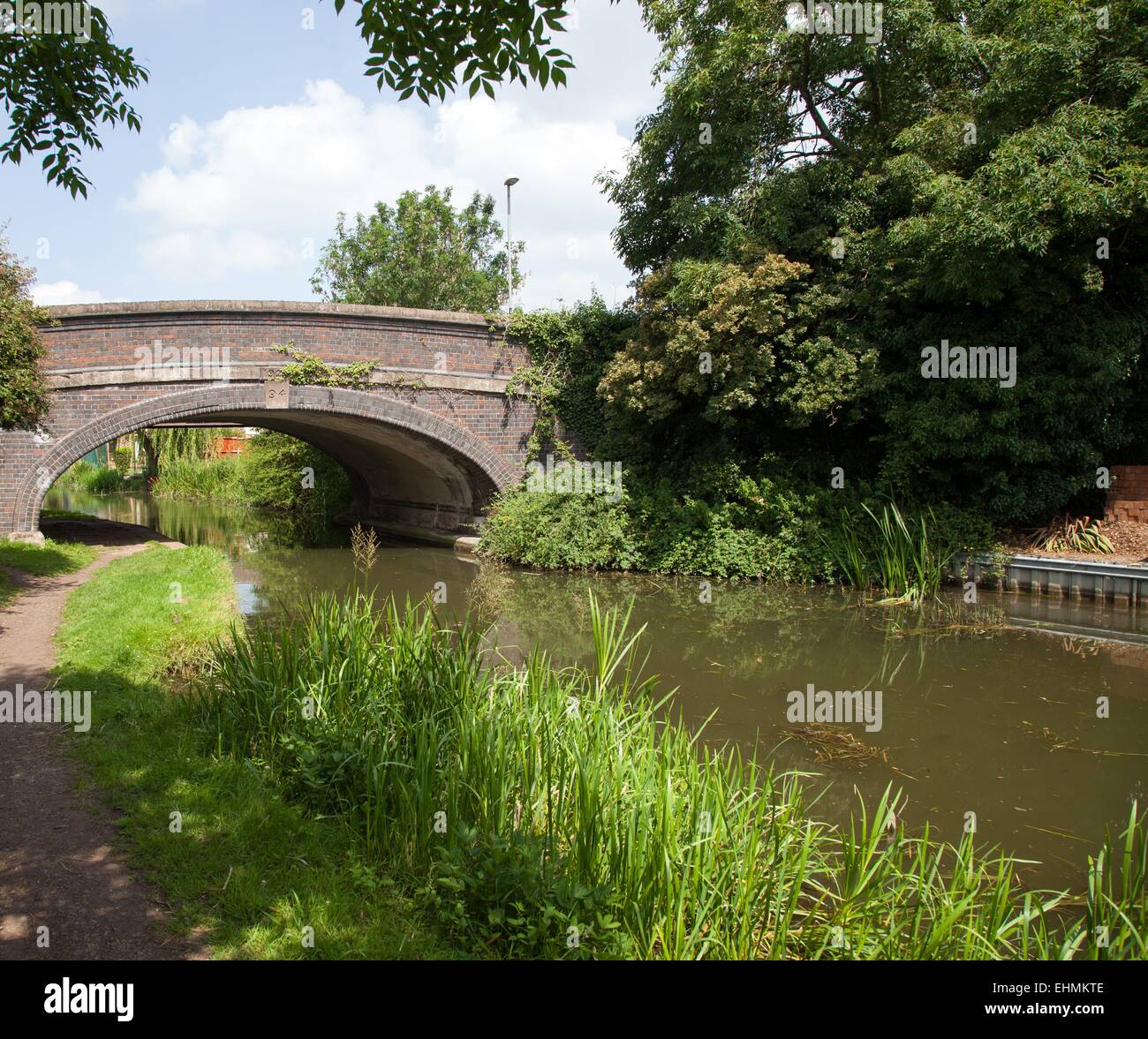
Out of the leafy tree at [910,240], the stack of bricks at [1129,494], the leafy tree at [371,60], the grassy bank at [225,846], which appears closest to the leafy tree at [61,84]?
the leafy tree at [371,60]

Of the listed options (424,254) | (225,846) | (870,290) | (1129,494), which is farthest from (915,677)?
(424,254)

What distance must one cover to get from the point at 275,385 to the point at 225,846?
37.8 feet

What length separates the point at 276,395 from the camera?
1355 cm

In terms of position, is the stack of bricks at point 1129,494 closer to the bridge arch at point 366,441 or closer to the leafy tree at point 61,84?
the bridge arch at point 366,441

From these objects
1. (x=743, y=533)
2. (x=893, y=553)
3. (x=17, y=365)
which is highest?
(x=17, y=365)

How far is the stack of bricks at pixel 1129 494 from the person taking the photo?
10836mm

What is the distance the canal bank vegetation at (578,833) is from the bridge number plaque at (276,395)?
9.55m

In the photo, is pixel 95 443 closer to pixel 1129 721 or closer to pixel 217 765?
pixel 217 765

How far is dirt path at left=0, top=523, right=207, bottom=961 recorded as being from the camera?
8.37 feet

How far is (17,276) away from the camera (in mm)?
9680

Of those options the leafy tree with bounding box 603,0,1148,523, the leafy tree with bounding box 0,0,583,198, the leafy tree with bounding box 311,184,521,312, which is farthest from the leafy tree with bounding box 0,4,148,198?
the leafy tree with bounding box 311,184,521,312

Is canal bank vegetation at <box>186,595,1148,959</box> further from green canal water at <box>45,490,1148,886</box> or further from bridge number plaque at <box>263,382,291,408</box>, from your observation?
bridge number plaque at <box>263,382,291,408</box>

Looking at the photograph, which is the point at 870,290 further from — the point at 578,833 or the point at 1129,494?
the point at 578,833
